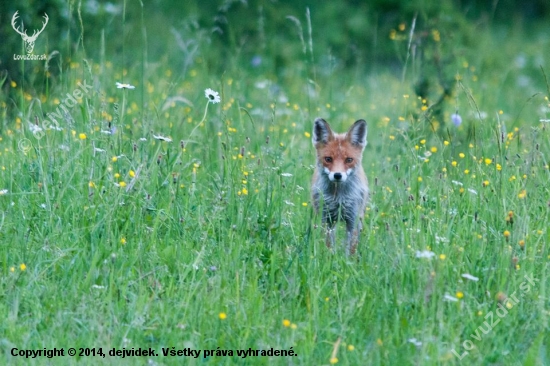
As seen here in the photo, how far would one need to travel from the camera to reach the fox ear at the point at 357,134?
6.53 meters

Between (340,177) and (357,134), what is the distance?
69 centimetres

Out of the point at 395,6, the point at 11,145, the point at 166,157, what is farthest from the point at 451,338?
the point at 395,6

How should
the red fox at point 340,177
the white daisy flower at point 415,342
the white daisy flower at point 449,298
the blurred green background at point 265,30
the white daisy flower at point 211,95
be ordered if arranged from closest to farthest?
the white daisy flower at point 415,342
the white daisy flower at point 449,298
the white daisy flower at point 211,95
the red fox at point 340,177
the blurred green background at point 265,30

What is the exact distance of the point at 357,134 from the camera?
6.60m

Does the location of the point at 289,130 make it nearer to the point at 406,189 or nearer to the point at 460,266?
the point at 406,189

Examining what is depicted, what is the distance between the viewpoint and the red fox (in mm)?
6184

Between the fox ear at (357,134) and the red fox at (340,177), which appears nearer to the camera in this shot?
the red fox at (340,177)

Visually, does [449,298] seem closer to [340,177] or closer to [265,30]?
[340,177]

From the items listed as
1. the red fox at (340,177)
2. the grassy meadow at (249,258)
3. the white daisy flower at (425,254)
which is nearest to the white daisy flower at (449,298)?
the grassy meadow at (249,258)

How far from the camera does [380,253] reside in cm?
496

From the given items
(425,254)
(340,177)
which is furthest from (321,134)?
(425,254)

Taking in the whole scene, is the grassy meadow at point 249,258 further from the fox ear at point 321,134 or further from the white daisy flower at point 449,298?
the fox ear at point 321,134

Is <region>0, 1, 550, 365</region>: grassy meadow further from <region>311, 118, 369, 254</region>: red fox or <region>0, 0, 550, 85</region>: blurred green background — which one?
<region>0, 0, 550, 85</region>: blurred green background

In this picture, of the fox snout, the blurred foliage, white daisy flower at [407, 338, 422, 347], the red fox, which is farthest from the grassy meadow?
the blurred foliage
